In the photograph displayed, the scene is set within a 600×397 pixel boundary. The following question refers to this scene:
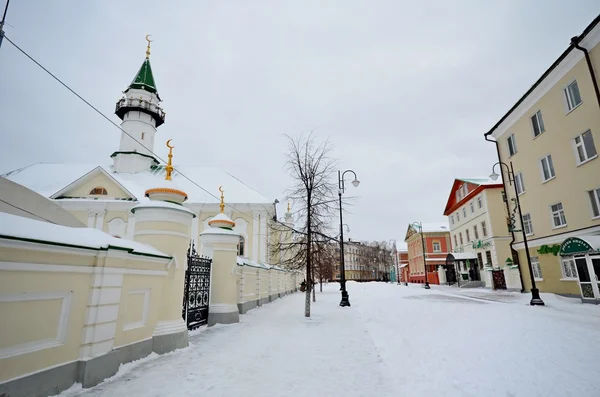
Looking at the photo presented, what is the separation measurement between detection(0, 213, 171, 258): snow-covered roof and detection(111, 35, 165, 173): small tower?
35.1m

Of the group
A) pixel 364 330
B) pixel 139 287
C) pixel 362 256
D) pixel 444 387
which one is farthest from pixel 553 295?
pixel 362 256

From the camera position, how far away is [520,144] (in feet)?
67.7

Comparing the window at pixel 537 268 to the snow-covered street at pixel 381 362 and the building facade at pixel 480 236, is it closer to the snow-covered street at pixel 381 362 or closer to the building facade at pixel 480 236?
the building facade at pixel 480 236

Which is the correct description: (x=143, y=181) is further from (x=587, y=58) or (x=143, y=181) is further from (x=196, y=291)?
(x=587, y=58)

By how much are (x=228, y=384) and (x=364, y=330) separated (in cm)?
595

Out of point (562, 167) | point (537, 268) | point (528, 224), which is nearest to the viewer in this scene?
point (562, 167)

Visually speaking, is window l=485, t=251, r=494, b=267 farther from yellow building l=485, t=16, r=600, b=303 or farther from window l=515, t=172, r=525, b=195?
window l=515, t=172, r=525, b=195

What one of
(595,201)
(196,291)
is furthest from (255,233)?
(595,201)

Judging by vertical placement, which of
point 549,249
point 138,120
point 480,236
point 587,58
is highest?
point 138,120

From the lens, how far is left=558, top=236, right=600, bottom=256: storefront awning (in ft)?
45.1

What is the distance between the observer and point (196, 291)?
1038 centimetres

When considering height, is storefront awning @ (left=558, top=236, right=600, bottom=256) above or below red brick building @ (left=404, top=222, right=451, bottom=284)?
below

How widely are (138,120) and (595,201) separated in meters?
42.0

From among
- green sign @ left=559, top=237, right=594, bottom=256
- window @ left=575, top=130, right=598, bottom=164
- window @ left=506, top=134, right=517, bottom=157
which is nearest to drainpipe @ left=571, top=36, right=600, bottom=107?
window @ left=575, top=130, right=598, bottom=164
